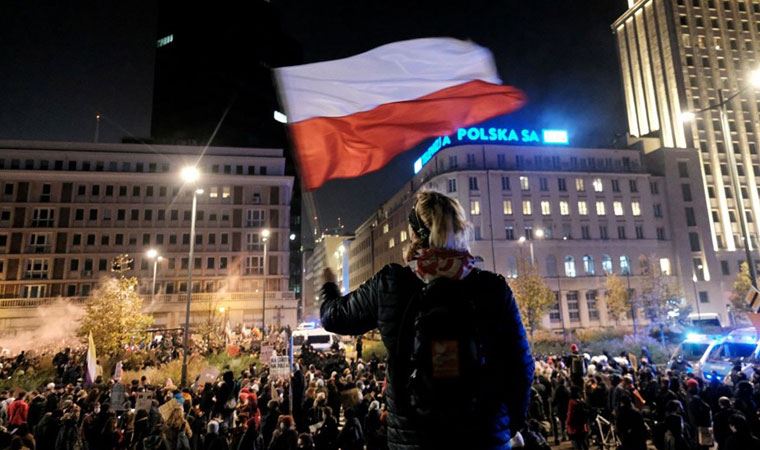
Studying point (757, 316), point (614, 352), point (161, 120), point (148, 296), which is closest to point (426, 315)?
point (757, 316)

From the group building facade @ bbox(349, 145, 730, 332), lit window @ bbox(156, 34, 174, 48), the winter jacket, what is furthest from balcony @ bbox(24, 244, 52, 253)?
lit window @ bbox(156, 34, 174, 48)

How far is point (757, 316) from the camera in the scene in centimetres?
1480

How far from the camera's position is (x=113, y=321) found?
30.1 m

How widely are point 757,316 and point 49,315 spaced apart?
72.0m

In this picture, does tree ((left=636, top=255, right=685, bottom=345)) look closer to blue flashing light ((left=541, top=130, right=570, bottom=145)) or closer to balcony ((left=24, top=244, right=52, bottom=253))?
blue flashing light ((left=541, top=130, right=570, bottom=145))

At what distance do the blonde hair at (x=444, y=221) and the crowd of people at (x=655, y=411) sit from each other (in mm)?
5502

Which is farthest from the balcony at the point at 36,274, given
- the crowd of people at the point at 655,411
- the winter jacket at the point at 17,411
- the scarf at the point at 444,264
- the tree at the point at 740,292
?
the tree at the point at 740,292

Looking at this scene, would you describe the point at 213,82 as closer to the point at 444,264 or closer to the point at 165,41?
the point at 165,41

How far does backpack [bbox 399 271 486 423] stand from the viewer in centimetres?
207

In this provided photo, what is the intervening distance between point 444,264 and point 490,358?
535 millimetres

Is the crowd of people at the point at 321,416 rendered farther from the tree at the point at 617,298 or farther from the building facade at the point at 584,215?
the building facade at the point at 584,215

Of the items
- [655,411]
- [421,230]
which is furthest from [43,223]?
[421,230]

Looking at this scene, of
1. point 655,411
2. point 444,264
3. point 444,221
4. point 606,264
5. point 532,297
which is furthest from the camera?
point 606,264

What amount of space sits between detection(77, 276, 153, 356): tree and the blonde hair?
33130 mm
